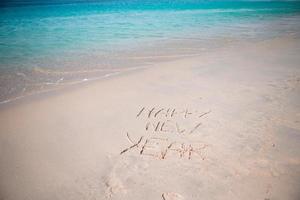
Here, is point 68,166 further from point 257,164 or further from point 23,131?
point 257,164

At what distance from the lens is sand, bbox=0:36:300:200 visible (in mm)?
2531

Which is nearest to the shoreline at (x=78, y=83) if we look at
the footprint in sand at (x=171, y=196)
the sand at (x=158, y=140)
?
the sand at (x=158, y=140)

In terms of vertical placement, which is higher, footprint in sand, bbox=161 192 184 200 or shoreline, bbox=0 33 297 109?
footprint in sand, bbox=161 192 184 200

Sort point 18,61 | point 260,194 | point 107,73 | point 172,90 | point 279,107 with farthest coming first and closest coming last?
1. point 18,61
2. point 107,73
3. point 172,90
4. point 279,107
5. point 260,194

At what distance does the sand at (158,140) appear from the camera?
2.53 meters

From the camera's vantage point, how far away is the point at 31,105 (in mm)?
4484

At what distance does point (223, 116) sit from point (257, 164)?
115 cm

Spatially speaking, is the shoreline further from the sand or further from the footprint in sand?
the footprint in sand

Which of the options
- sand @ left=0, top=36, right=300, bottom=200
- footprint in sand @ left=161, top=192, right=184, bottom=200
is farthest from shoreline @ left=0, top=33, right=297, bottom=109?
footprint in sand @ left=161, top=192, right=184, bottom=200

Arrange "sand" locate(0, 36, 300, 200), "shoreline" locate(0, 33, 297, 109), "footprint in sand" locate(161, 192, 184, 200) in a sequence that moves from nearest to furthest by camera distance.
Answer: "footprint in sand" locate(161, 192, 184, 200)
"sand" locate(0, 36, 300, 200)
"shoreline" locate(0, 33, 297, 109)

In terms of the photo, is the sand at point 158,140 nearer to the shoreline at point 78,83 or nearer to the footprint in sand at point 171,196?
the footprint in sand at point 171,196

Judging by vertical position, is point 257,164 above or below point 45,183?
above

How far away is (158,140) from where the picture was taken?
3291mm

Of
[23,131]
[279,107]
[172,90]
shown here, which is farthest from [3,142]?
[279,107]
